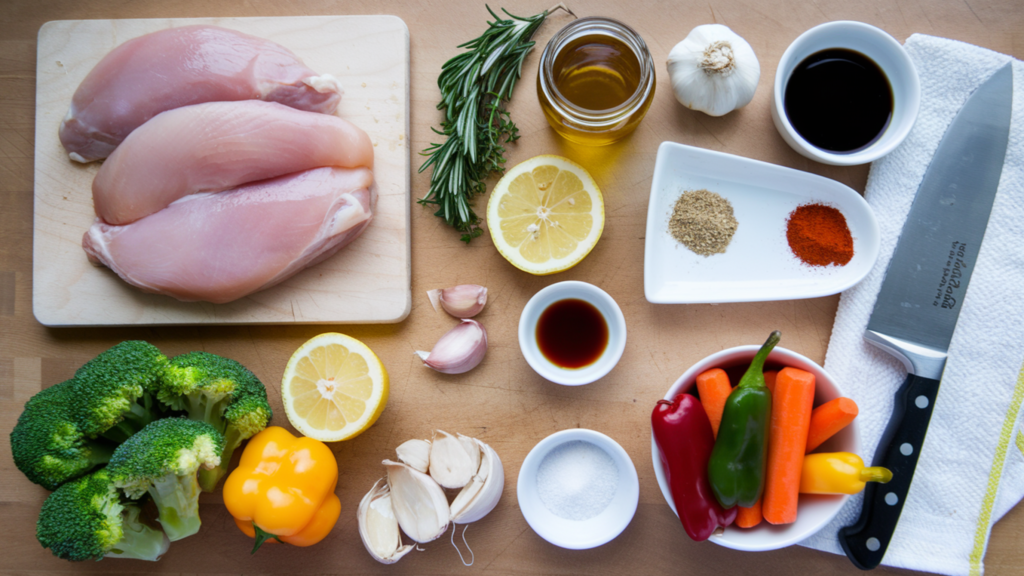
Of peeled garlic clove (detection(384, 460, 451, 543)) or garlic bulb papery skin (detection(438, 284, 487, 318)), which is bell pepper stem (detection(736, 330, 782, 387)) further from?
peeled garlic clove (detection(384, 460, 451, 543))

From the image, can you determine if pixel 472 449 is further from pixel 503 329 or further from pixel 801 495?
pixel 801 495

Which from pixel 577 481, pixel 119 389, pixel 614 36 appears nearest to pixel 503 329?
pixel 577 481

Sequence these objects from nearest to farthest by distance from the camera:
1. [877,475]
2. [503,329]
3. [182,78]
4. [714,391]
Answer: [877,475] → [714,391] → [182,78] → [503,329]

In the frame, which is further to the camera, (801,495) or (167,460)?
(801,495)

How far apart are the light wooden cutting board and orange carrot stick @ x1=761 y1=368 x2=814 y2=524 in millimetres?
881

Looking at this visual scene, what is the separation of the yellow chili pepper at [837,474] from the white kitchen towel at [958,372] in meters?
0.21

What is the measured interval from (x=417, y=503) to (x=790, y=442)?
0.84 m

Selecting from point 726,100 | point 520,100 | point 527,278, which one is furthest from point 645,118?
point 527,278

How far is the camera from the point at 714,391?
4.09 feet

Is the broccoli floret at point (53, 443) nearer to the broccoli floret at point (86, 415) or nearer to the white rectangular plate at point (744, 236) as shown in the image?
the broccoli floret at point (86, 415)

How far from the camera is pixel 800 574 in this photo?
1.42 metres

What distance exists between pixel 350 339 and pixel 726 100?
103 cm

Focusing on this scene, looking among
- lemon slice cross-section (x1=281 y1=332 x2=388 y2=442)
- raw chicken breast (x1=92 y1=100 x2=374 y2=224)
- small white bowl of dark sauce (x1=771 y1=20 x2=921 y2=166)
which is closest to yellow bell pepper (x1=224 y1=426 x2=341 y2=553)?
lemon slice cross-section (x1=281 y1=332 x2=388 y2=442)

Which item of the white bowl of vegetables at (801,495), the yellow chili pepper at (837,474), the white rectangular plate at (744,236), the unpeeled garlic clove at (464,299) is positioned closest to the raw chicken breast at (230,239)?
the unpeeled garlic clove at (464,299)
